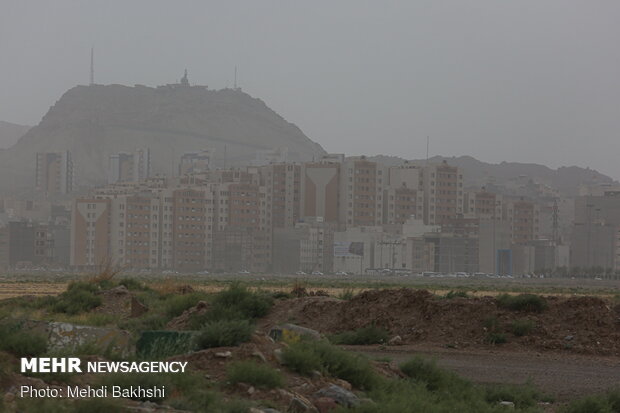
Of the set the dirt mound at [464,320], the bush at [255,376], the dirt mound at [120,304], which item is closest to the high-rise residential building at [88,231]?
the dirt mound at [120,304]

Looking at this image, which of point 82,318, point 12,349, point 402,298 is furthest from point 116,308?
point 12,349

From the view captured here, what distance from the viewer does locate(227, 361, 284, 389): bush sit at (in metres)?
12.3

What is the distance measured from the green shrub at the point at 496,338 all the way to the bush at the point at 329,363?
29.7ft

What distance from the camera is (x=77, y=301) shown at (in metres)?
28.4

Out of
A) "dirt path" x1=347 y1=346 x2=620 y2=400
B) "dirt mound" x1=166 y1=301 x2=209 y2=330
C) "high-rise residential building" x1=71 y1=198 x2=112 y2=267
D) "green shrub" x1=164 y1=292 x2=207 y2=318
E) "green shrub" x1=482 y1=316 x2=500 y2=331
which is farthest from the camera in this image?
"high-rise residential building" x1=71 y1=198 x2=112 y2=267

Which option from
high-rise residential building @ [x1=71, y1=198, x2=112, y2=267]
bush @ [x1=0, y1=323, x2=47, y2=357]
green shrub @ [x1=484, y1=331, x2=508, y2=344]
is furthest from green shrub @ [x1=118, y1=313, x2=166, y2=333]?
high-rise residential building @ [x1=71, y1=198, x2=112, y2=267]

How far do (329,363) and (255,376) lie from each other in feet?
5.78

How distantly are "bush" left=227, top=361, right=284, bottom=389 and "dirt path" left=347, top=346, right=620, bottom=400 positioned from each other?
554 cm

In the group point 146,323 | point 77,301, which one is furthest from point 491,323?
point 77,301

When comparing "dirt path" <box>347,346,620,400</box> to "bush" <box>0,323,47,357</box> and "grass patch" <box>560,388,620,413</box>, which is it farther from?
"bush" <box>0,323,47,357</box>

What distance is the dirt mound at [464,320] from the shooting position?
75.3 ft

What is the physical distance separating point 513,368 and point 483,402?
5116mm

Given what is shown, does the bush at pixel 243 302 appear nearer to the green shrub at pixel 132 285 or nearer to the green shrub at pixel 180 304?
the green shrub at pixel 180 304

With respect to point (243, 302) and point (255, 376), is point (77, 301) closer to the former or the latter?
point (243, 302)
